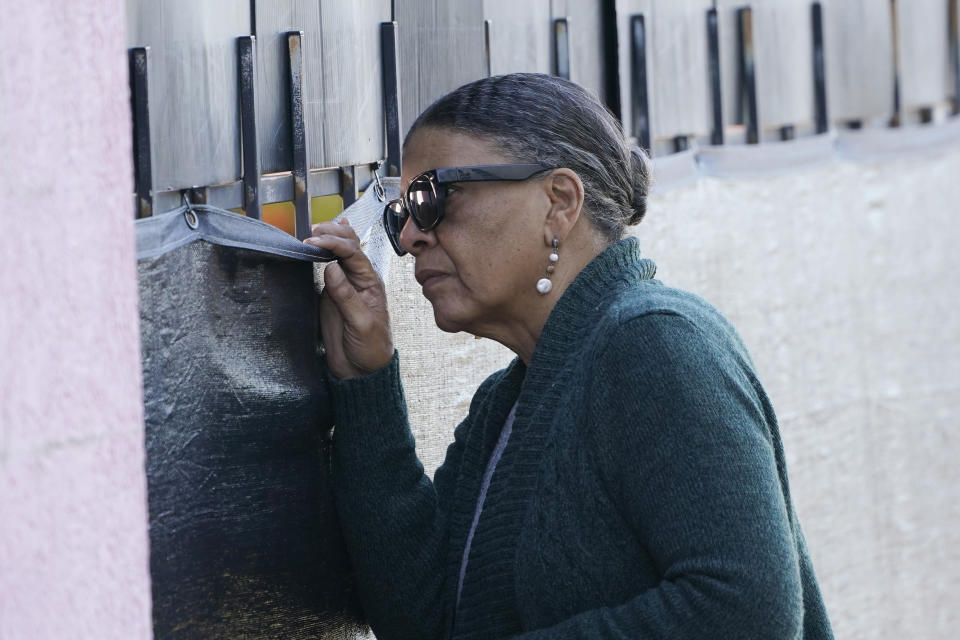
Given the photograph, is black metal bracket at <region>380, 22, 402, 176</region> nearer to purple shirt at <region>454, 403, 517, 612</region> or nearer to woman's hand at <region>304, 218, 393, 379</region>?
woman's hand at <region>304, 218, 393, 379</region>

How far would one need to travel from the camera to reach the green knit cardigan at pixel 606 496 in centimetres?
156

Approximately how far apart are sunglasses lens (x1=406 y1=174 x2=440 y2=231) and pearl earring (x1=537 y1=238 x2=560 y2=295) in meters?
0.21

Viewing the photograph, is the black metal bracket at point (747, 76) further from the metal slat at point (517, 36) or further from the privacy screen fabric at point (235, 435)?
the privacy screen fabric at point (235, 435)

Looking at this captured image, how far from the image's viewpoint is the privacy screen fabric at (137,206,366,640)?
1745 millimetres

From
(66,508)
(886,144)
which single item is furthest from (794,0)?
(66,508)

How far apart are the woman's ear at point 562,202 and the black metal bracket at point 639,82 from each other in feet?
4.63

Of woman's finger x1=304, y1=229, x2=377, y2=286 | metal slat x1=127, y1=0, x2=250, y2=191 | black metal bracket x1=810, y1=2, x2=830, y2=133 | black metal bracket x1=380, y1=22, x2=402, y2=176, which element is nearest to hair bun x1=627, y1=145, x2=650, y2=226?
woman's finger x1=304, y1=229, x2=377, y2=286

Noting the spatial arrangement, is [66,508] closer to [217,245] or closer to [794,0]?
[217,245]

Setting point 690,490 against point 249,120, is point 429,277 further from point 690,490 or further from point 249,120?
point 690,490

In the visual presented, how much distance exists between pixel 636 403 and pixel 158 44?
0.97 metres

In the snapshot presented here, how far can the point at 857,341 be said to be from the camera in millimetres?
4004

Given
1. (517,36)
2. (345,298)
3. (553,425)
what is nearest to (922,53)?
(517,36)

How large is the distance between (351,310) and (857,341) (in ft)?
8.09

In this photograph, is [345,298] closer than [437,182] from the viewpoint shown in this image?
No
